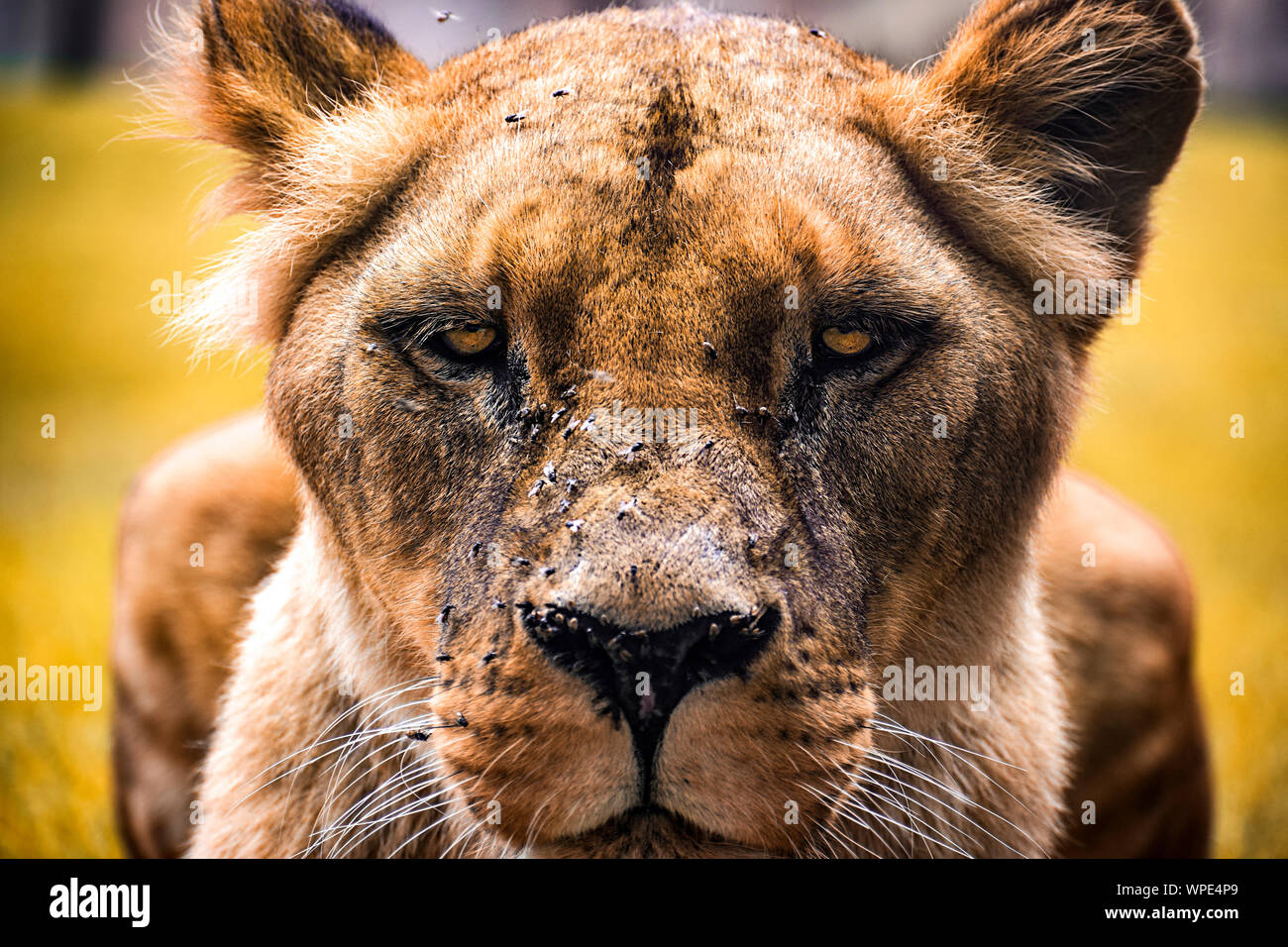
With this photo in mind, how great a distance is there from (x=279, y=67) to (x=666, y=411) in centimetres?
155

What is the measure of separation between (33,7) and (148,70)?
4063mm

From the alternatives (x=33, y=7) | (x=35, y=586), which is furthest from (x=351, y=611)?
(x=33, y=7)

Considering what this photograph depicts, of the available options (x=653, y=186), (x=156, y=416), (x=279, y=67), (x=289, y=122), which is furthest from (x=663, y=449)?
(x=156, y=416)

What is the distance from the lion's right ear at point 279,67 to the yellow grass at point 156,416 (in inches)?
30.5

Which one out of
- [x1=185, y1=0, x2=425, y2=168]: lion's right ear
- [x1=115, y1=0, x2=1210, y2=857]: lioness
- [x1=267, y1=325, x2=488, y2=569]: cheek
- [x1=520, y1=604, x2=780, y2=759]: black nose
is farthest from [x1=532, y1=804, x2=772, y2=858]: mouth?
[x1=185, y1=0, x2=425, y2=168]: lion's right ear

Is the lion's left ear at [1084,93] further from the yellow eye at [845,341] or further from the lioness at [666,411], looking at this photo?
the yellow eye at [845,341]

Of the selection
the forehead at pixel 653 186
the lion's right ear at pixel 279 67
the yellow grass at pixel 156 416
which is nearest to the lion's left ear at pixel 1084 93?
the forehead at pixel 653 186

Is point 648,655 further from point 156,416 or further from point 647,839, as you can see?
point 156,416

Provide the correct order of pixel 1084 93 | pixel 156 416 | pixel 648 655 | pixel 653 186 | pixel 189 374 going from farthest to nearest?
pixel 156 416 < pixel 189 374 < pixel 1084 93 < pixel 653 186 < pixel 648 655

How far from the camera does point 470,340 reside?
2721 mm

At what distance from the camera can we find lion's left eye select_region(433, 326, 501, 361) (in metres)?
2.70

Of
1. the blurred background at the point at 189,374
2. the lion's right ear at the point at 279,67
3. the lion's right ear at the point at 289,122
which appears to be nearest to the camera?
the lion's right ear at the point at 289,122

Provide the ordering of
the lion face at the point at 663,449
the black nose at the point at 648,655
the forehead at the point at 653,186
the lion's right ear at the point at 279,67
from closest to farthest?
1. the black nose at the point at 648,655
2. the lion face at the point at 663,449
3. the forehead at the point at 653,186
4. the lion's right ear at the point at 279,67

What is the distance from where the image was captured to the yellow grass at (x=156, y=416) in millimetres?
4891
